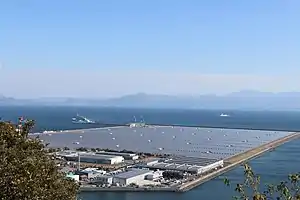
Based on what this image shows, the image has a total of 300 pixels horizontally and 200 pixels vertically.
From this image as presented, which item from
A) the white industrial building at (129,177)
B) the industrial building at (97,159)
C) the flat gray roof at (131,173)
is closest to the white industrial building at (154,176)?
the white industrial building at (129,177)

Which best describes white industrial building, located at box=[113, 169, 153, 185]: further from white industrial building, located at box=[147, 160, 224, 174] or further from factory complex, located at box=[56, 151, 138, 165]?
factory complex, located at box=[56, 151, 138, 165]

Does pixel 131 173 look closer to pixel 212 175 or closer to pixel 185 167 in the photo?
pixel 185 167

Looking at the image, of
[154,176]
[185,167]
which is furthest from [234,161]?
[154,176]

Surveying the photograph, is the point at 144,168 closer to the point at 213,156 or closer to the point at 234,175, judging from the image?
the point at 234,175

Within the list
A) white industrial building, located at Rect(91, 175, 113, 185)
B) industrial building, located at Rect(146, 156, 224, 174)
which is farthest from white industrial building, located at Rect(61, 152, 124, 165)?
white industrial building, located at Rect(91, 175, 113, 185)

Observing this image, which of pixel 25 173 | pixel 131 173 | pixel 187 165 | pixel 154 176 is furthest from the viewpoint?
pixel 187 165

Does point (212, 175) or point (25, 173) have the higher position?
point (25, 173)

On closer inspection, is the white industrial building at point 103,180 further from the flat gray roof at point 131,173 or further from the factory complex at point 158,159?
the flat gray roof at point 131,173

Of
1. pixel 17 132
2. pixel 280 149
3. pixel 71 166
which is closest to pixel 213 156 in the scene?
pixel 280 149
